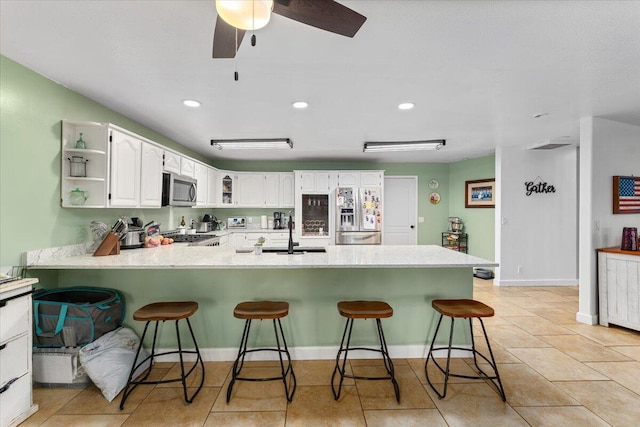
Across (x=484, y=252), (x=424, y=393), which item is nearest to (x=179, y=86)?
(x=424, y=393)

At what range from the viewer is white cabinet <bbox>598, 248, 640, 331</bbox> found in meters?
3.15

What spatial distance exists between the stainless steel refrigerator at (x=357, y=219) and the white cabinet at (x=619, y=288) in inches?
119

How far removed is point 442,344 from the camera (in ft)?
8.82

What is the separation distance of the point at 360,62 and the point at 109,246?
258 cm

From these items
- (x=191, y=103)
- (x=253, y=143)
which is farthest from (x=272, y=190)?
(x=191, y=103)

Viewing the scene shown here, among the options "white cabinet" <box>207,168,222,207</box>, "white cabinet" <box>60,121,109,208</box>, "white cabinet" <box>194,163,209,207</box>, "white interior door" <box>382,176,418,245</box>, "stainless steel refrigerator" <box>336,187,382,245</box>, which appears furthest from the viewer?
"white interior door" <box>382,176,418,245</box>

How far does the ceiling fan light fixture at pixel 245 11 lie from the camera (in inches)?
42.3

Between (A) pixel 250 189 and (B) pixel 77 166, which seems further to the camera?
(A) pixel 250 189

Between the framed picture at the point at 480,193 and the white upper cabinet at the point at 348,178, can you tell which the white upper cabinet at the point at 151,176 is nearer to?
the white upper cabinet at the point at 348,178

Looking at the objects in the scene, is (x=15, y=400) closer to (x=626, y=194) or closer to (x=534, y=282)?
(x=626, y=194)

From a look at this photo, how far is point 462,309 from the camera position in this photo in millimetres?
Result: 2184

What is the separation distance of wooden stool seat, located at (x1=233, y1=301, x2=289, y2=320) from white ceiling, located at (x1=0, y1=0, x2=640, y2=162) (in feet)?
5.72

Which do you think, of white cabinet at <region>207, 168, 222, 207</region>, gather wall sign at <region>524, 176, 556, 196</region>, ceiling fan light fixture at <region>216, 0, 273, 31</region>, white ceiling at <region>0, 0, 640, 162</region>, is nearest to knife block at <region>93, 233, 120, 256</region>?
white ceiling at <region>0, 0, 640, 162</region>

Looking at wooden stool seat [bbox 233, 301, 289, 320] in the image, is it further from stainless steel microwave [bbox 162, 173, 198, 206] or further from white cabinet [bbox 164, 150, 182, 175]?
white cabinet [bbox 164, 150, 182, 175]
